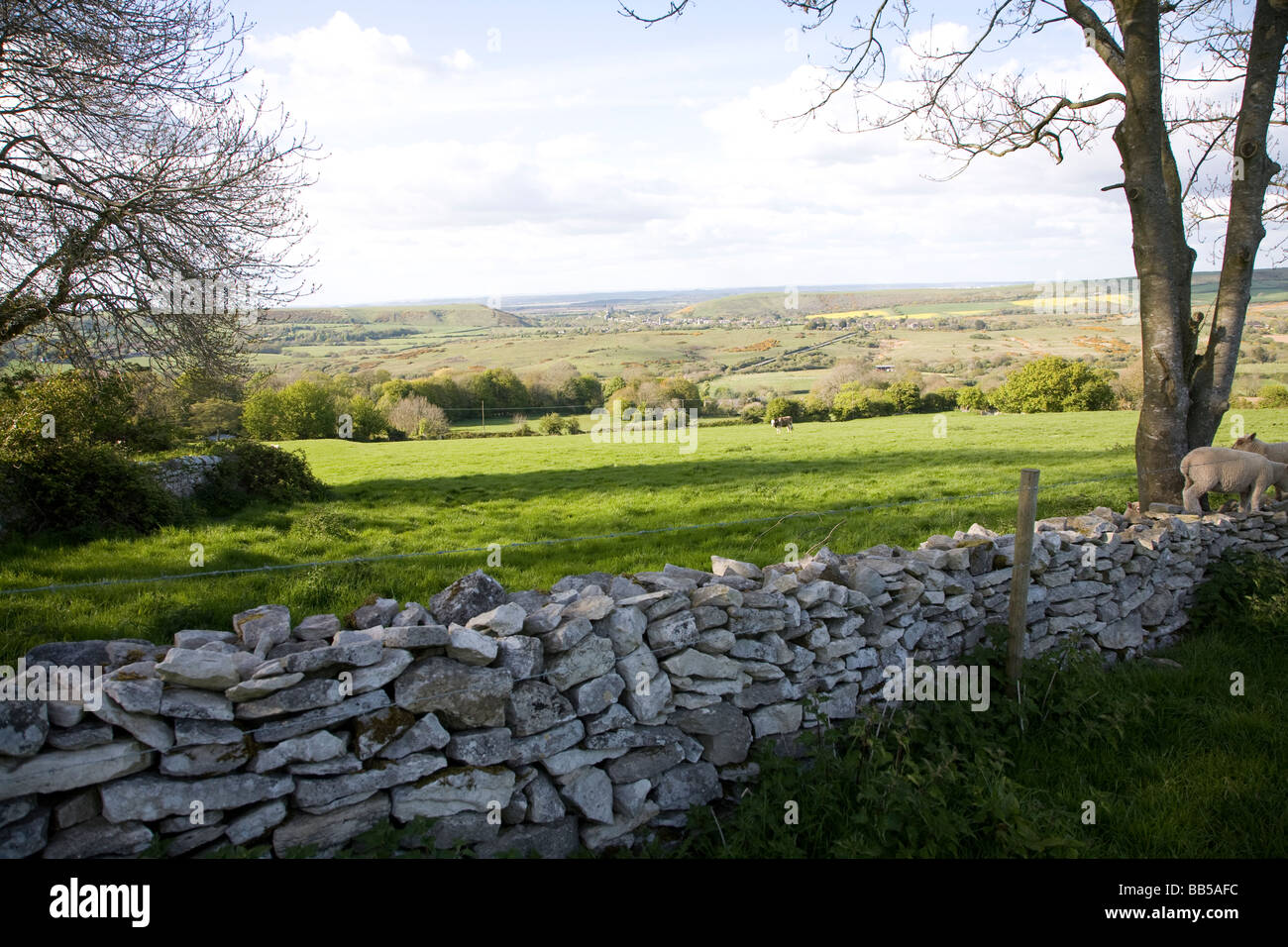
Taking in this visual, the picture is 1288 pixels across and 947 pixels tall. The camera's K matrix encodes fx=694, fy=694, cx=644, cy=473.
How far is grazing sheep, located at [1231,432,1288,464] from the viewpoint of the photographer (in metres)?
7.55

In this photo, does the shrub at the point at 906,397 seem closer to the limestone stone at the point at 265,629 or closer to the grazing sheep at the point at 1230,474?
the grazing sheep at the point at 1230,474

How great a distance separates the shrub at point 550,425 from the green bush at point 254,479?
910 inches

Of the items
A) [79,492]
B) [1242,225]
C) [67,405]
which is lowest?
[79,492]

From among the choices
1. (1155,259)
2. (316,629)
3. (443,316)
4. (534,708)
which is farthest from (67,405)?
(443,316)

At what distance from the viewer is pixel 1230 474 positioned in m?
7.14

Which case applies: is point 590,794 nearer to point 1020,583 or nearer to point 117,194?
point 1020,583

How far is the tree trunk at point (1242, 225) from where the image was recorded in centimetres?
800

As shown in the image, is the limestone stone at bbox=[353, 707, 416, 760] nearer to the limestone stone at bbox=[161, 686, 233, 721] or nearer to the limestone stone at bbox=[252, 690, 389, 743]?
the limestone stone at bbox=[252, 690, 389, 743]

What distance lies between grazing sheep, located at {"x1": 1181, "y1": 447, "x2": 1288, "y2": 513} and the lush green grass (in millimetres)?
2254

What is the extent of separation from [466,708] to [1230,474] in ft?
26.0

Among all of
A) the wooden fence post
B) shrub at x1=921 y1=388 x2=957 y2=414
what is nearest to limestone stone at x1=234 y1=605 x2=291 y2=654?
the wooden fence post

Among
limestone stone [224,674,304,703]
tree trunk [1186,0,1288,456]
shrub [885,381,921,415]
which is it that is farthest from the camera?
shrub [885,381,921,415]

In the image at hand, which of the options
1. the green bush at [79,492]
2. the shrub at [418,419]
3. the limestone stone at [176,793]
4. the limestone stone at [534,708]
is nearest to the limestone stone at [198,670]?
the limestone stone at [176,793]

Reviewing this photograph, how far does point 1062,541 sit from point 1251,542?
10.4ft
